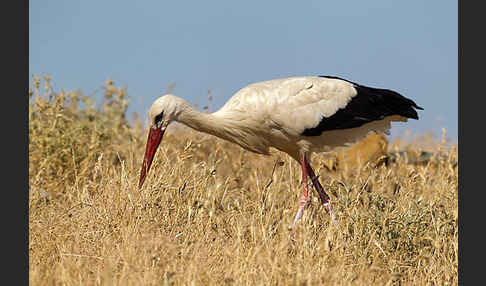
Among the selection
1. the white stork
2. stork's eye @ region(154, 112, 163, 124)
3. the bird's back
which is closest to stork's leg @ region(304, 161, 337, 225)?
the white stork

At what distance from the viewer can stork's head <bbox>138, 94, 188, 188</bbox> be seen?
5355 mm

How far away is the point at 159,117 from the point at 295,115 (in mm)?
1180

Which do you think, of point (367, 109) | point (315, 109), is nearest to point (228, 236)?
point (315, 109)

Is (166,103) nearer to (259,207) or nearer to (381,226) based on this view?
(259,207)

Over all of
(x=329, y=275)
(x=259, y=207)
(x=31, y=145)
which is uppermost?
(x=31, y=145)

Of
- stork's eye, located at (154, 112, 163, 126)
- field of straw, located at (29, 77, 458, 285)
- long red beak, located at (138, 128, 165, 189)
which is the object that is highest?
stork's eye, located at (154, 112, 163, 126)

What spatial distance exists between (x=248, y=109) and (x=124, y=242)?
1.75m

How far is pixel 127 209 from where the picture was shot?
4930 millimetres

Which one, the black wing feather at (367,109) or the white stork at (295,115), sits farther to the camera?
the black wing feather at (367,109)

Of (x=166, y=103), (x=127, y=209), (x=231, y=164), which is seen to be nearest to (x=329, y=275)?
(x=127, y=209)

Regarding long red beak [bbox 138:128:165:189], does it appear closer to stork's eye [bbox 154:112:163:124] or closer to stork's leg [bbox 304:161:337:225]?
stork's eye [bbox 154:112:163:124]

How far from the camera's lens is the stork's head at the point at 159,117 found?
17.6 feet

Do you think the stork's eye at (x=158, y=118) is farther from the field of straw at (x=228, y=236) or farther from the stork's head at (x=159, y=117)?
the field of straw at (x=228, y=236)

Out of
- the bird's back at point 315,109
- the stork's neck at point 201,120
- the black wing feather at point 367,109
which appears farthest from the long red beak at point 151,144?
the black wing feather at point 367,109
